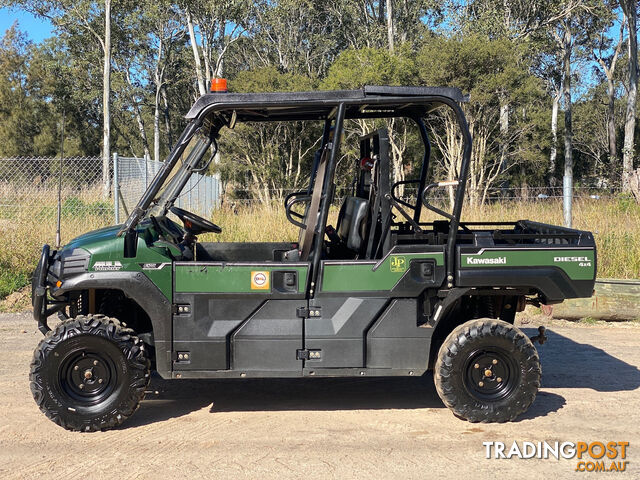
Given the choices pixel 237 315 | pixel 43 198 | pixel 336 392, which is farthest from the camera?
→ pixel 43 198

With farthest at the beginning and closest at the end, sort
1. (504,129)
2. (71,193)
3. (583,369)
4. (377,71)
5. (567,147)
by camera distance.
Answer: (567,147)
(377,71)
(504,129)
(71,193)
(583,369)

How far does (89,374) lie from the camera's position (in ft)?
14.3

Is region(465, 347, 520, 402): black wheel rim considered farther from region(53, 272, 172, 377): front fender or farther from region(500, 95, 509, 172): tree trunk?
region(500, 95, 509, 172): tree trunk

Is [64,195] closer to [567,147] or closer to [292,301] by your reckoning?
[292,301]

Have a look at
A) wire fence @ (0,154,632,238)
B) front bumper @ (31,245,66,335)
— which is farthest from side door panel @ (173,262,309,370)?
wire fence @ (0,154,632,238)

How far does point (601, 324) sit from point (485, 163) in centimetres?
1097

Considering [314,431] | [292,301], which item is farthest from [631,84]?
[314,431]

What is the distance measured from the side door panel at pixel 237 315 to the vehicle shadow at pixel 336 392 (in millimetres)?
635

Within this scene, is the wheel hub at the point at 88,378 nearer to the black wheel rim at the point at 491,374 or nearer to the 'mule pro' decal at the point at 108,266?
the 'mule pro' decal at the point at 108,266

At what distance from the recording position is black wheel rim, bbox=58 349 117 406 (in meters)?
4.39

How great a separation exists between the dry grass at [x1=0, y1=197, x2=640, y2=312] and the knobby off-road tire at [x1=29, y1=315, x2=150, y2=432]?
4.88 m

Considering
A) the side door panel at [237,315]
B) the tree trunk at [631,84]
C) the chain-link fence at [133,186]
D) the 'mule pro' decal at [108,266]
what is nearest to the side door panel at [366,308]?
the side door panel at [237,315]

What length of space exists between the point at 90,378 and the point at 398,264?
229cm

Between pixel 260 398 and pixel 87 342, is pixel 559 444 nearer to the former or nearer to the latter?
pixel 260 398
